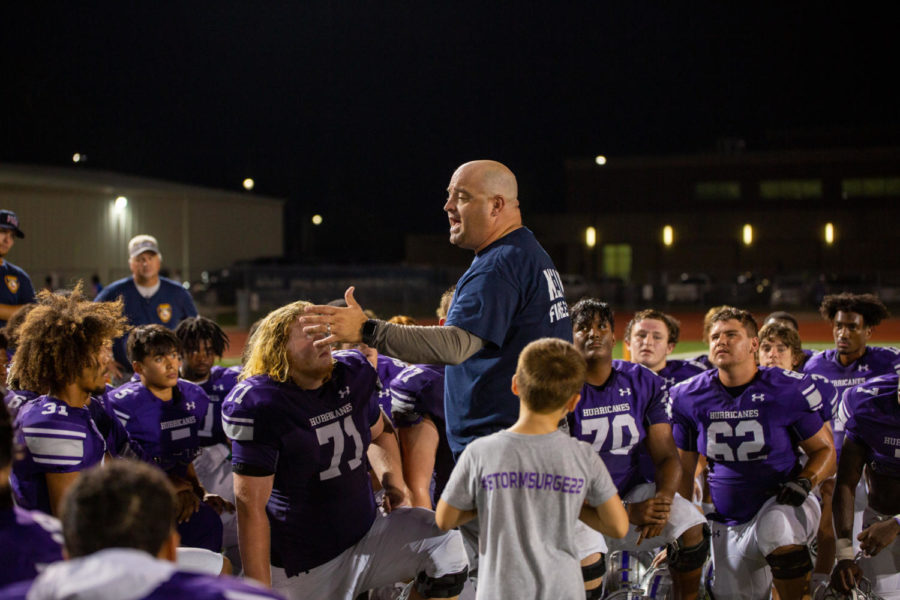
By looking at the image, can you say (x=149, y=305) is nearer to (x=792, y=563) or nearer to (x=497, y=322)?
(x=497, y=322)

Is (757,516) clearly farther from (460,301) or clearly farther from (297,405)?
(297,405)

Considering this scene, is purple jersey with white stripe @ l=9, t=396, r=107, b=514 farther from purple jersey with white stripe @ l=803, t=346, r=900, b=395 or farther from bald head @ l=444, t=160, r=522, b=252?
purple jersey with white stripe @ l=803, t=346, r=900, b=395

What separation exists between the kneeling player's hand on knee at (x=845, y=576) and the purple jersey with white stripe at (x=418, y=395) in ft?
7.27

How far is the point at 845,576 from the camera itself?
454 cm

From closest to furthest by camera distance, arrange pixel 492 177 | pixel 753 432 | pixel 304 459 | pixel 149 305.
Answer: pixel 492 177, pixel 304 459, pixel 753 432, pixel 149 305

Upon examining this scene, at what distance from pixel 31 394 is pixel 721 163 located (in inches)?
1921

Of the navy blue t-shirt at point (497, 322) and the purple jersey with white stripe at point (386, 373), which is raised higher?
the navy blue t-shirt at point (497, 322)

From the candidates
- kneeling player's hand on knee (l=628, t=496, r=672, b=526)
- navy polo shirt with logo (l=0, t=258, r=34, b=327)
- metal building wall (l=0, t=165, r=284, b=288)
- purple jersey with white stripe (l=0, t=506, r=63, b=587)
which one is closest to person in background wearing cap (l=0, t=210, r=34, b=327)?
navy polo shirt with logo (l=0, t=258, r=34, b=327)

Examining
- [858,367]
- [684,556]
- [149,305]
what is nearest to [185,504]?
[684,556]

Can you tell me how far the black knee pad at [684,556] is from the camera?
4.73 meters

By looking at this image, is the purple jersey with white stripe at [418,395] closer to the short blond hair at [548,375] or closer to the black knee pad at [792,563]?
the short blond hair at [548,375]

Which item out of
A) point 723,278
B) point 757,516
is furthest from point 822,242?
point 757,516

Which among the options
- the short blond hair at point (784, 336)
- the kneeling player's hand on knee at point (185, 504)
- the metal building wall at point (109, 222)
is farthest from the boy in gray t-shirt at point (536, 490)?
the metal building wall at point (109, 222)

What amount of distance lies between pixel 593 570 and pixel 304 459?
1.41m
